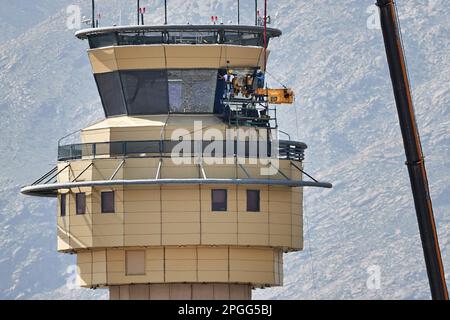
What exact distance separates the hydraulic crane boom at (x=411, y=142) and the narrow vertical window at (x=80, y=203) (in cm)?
1043

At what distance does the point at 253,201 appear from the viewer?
2152 inches

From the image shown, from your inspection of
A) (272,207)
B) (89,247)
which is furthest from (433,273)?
(89,247)

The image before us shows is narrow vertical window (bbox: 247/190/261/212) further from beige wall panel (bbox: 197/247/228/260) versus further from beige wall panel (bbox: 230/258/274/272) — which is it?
beige wall panel (bbox: 230/258/274/272)

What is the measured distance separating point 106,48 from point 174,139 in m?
4.05

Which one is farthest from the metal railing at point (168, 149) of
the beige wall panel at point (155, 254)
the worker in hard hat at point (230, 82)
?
the beige wall panel at point (155, 254)

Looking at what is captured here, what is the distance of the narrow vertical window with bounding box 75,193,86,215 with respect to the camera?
54.6 m

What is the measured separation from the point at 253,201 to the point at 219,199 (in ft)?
3.49

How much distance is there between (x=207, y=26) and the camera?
5484 centimetres

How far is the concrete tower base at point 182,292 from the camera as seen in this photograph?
178 feet

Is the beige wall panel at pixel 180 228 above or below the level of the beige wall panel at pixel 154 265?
above

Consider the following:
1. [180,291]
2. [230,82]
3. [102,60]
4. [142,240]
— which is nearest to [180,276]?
[180,291]

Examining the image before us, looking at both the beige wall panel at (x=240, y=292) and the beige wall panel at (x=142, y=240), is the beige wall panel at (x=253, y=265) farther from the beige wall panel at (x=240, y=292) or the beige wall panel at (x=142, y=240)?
the beige wall panel at (x=142, y=240)

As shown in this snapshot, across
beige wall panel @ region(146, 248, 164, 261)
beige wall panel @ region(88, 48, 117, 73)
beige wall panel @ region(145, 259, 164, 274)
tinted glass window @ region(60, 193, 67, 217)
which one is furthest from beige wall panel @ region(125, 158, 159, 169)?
beige wall panel @ region(88, 48, 117, 73)

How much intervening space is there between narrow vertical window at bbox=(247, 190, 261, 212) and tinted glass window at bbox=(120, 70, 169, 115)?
3760 mm
